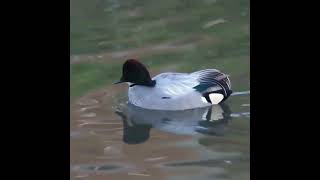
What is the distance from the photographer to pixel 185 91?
8.08 m

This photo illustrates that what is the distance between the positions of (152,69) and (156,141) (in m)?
2.10

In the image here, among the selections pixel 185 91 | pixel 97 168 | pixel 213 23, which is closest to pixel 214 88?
pixel 185 91

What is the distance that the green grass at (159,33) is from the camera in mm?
9008

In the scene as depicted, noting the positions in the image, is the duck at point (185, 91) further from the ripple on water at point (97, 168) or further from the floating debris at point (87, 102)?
the ripple on water at point (97, 168)

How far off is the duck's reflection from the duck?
7cm

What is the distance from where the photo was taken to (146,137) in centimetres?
737

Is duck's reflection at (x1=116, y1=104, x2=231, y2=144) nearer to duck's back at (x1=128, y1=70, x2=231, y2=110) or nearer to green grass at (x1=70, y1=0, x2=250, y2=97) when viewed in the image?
duck's back at (x1=128, y1=70, x2=231, y2=110)

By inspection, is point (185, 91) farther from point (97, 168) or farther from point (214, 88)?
point (97, 168)

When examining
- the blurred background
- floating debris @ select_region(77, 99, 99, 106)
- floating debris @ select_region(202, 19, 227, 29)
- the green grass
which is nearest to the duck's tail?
the blurred background

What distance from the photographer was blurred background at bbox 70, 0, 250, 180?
6609 millimetres
